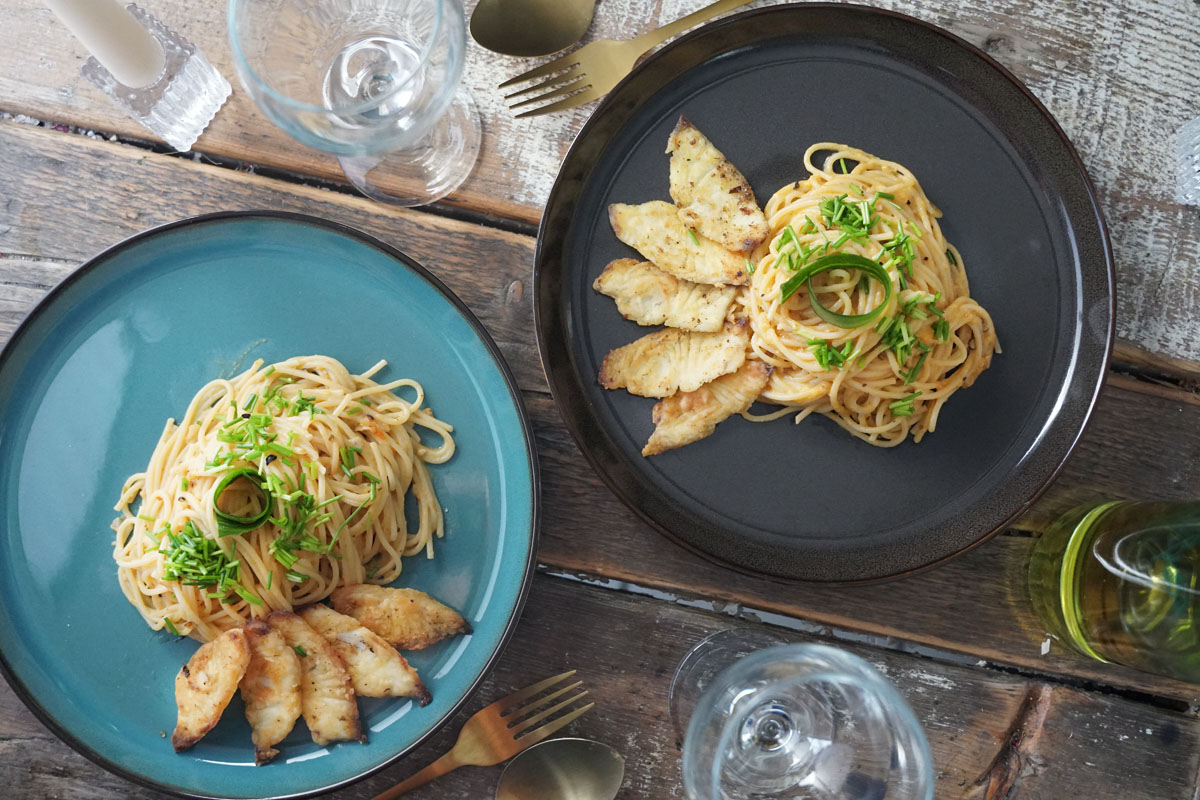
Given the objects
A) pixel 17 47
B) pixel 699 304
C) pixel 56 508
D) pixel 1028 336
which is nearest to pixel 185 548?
pixel 56 508

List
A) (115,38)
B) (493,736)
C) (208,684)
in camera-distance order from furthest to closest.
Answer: (493,736), (115,38), (208,684)

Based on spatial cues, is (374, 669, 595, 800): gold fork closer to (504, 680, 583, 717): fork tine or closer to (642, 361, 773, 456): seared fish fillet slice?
(504, 680, 583, 717): fork tine

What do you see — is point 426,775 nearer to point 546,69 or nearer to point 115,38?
point 546,69

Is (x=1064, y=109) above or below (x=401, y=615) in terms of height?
above

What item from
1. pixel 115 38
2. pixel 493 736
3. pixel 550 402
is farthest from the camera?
pixel 550 402

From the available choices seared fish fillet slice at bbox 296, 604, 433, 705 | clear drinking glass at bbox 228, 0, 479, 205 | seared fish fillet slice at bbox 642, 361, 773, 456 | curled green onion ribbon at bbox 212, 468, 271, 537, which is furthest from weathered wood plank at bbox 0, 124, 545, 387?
seared fish fillet slice at bbox 296, 604, 433, 705

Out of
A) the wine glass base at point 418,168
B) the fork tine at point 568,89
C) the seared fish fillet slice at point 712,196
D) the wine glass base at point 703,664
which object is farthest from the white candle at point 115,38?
the wine glass base at point 703,664

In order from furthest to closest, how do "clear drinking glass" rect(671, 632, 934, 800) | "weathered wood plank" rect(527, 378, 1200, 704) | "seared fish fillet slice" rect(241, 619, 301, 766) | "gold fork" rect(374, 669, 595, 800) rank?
"weathered wood plank" rect(527, 378, 1200, 704)
"gold fork" rect(374, 669, 595, 800)
"seared fish fillet slice" rect(241, 619, 301, 766)
"clear drinking glass" rect(671, 632, 934, 800)

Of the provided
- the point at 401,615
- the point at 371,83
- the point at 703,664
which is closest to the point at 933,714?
the point at 703,664
